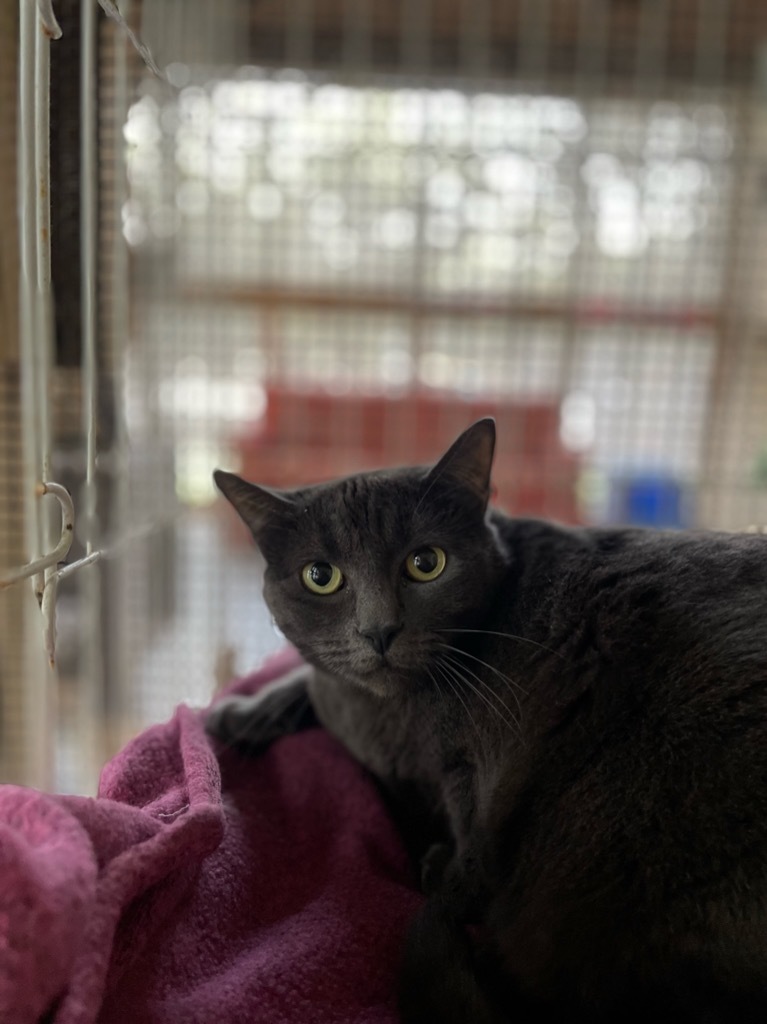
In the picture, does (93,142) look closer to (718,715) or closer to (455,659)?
(455,659)

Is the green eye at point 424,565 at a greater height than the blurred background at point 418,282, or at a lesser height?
lesser

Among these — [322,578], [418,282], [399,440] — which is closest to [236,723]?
[322,578]

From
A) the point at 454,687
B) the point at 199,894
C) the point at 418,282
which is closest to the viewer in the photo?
the point at 199,894

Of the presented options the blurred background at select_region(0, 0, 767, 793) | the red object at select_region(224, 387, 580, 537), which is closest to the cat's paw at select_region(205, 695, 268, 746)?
the blurred background at select_region(0, 0, 767, 793)

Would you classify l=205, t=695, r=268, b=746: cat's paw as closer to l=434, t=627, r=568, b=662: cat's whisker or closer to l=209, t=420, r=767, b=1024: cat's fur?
l=209, t=420, r=767, b=1024: cat's fur

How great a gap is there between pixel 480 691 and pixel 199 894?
0.90ft

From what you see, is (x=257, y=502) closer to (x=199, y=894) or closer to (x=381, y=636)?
(x=381, y=636)

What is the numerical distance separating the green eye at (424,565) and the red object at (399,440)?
3.56 ft

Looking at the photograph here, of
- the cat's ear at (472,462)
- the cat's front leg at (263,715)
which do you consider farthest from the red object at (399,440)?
the cat's ear at (472,462)

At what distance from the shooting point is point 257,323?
177 cm

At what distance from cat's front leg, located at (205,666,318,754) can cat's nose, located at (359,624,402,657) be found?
0.81 ft

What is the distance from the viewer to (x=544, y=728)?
2.11 feet

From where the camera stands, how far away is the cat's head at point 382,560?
692 mm

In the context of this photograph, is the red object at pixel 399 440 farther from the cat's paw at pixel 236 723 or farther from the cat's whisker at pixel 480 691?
the cat's whisker at pixel 480 691
